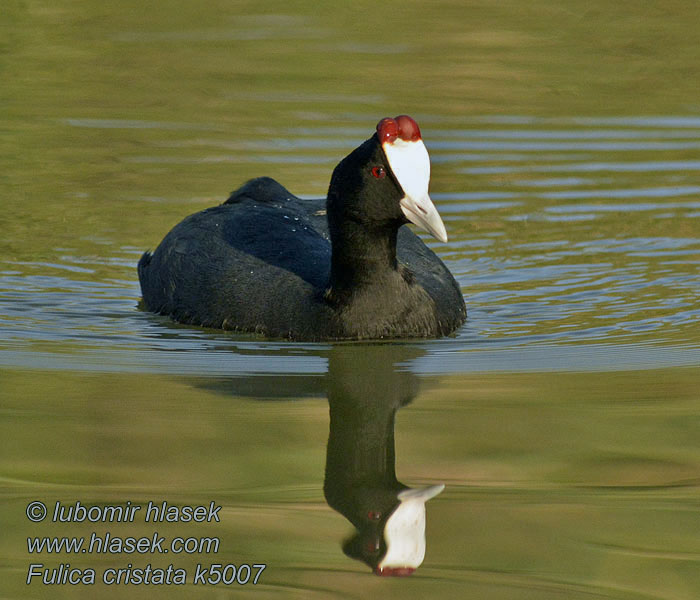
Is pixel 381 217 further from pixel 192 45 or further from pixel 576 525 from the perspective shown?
pixel 192 45

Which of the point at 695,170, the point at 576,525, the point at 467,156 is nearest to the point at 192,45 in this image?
the point at 467,156

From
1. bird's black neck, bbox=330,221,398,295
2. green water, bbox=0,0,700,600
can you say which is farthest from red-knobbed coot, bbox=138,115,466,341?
green water, bbox=0,0,700,600

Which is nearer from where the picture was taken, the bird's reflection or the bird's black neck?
the bird's reflection

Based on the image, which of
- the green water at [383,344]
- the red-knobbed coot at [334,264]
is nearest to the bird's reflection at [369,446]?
the green water at [383,344]

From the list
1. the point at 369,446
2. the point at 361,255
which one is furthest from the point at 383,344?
the point at 369,446

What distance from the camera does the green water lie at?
4426 millimetres

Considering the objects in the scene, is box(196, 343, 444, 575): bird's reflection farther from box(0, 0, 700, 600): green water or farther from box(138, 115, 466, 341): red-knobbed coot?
box(138, 115, 466, 341): red-knobbed coot

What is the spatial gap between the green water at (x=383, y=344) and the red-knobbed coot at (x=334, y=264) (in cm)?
15

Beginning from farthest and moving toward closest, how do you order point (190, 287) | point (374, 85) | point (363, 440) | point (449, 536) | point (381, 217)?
point (374, 85)
point (190, 287)
point (381, 217)
point (363, 440)
point (449, 536)

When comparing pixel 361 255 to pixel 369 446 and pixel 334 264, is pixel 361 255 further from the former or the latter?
pixel 369 446

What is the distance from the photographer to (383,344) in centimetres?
671

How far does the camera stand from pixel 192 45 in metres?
15.0

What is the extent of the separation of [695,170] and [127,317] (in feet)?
16.7

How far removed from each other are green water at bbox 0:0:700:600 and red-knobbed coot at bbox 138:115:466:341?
147mm
